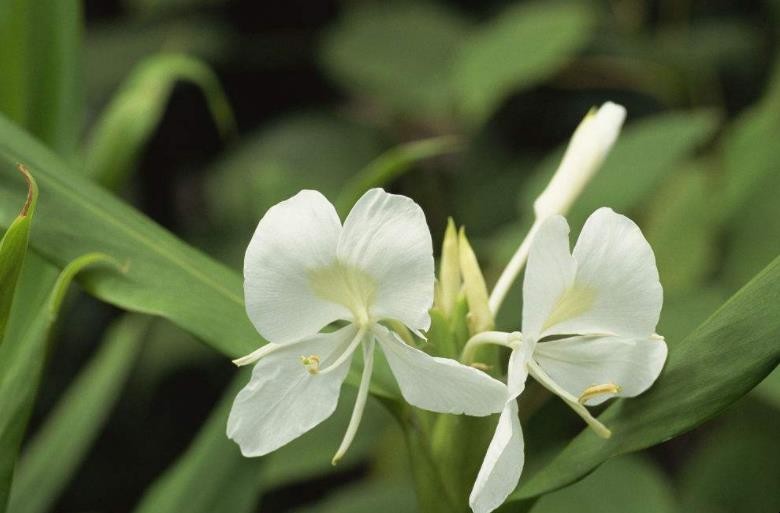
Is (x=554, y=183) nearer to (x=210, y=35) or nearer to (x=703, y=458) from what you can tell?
(x=703, y=458)

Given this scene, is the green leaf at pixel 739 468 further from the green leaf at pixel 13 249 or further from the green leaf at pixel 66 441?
the green leaf at pixel 13 249

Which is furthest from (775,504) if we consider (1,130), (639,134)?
(1,130)

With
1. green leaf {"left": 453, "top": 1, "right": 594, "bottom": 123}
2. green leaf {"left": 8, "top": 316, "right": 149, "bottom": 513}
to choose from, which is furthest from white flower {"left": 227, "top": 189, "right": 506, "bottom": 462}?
green leaf {"left": 453, "top": 1, "right": 594, "bottom": 123}

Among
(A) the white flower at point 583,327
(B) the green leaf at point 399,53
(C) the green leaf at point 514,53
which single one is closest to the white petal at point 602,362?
(A) the white flower at point 583,327

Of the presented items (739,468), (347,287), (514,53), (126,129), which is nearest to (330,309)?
(347,287)

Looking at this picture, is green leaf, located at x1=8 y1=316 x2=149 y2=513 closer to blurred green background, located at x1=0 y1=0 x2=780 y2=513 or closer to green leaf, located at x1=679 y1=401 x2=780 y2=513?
blurred green background, located at x1=0 y1=0 x2=780 y2=513

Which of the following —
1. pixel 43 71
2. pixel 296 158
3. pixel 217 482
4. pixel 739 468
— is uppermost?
pixel 43 71

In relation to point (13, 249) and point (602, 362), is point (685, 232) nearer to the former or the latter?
point (602, 362)
